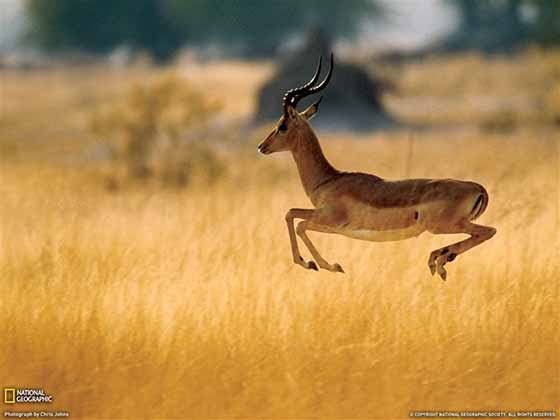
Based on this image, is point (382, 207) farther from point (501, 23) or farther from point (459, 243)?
point (501, 23)

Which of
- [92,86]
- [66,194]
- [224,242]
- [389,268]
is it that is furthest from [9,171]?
[92,86]

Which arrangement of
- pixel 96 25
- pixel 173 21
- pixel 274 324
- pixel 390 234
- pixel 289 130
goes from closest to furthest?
pixel 390 234, pixel 274 324, pixel 289 130, pixel 96 25, pixel 173 21

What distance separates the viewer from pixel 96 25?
71062 mm

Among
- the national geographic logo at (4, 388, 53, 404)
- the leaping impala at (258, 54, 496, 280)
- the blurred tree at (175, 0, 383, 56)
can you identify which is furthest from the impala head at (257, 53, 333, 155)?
the blurred tree at (175, 0, 383, 56)

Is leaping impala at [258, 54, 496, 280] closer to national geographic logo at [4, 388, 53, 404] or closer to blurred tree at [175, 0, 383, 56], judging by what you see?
national geographic logo at [4, 388, 53, 404]

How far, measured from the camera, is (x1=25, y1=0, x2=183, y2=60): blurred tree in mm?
70500

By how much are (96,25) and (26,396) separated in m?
67.7

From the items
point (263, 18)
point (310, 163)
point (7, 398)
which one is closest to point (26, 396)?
point (7, 398)

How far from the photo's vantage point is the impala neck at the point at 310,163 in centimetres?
601

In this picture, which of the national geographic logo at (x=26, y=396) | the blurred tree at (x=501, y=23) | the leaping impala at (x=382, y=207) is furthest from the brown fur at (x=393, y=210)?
the blurred tree at (x=501, y=23)

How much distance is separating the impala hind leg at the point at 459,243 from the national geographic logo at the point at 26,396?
2091 mm

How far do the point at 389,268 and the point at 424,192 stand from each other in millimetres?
975

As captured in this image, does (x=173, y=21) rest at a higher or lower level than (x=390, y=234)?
higher

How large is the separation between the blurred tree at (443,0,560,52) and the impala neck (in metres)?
46.7
